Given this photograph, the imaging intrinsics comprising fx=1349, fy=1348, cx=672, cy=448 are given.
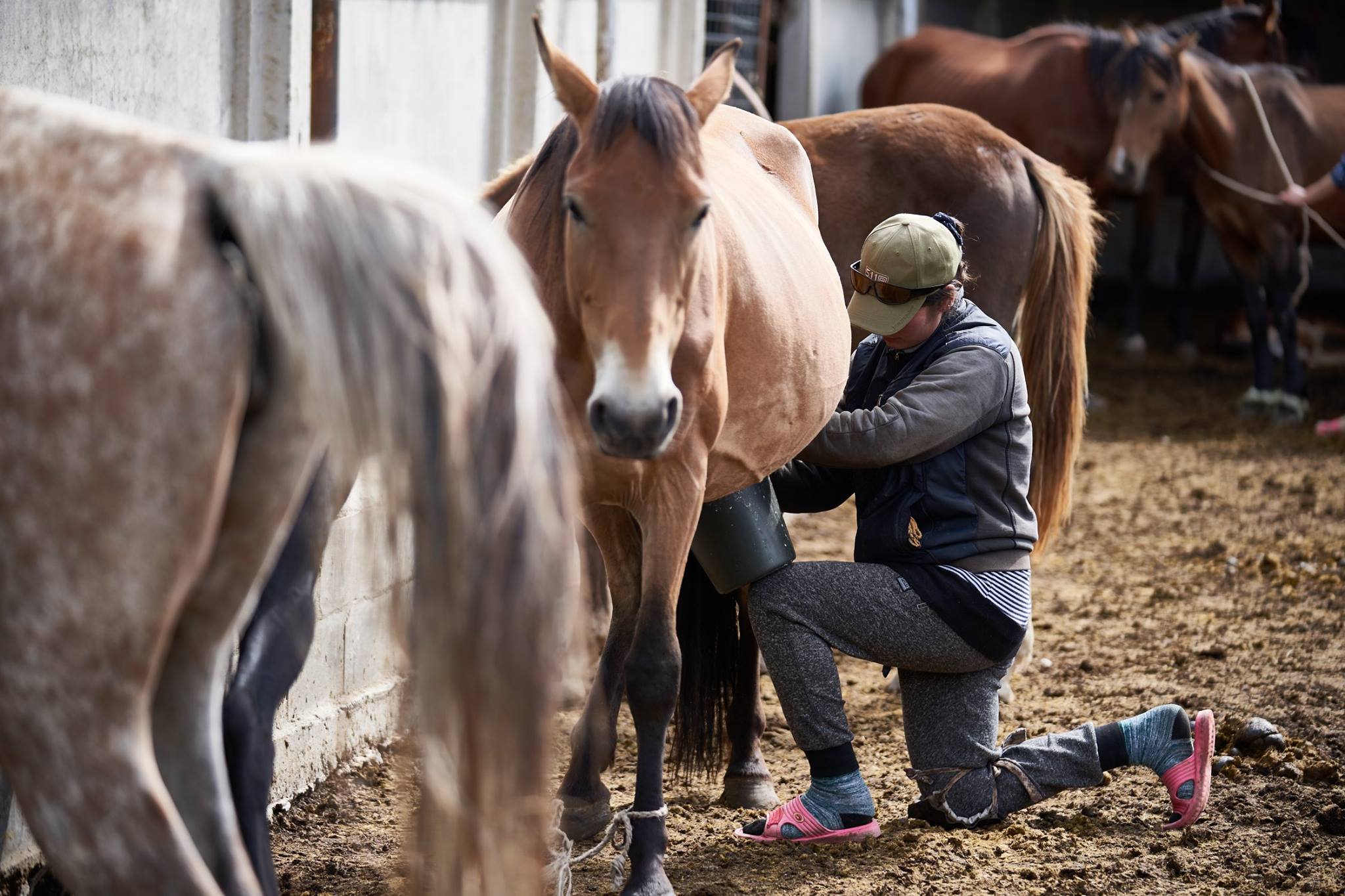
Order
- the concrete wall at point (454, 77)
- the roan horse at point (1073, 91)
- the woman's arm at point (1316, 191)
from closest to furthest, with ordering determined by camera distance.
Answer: the concrete wall at point (454, 77) → the woman's arm at point (1316, 191) → the roan horse at point (1073, 91)

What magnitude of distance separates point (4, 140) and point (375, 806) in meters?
2.14

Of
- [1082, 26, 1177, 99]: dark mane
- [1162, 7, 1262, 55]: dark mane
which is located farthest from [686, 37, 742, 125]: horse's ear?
[1162, 7, 1262, 55]: dark mane

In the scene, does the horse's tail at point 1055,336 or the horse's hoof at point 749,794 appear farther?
Answer: the horse's tail at point 1055,336

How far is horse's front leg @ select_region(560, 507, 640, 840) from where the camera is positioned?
3129 millimetres

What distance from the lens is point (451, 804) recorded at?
1603mm

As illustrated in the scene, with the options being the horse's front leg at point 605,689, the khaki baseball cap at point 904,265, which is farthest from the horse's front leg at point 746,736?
the khaki baseball cap at point 904,265

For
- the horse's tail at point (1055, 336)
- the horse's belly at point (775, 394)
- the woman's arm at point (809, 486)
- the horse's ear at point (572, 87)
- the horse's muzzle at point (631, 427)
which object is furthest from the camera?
the horse's tail at point (1055, 336)

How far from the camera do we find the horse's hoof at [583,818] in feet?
10.4

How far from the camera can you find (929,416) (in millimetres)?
3102

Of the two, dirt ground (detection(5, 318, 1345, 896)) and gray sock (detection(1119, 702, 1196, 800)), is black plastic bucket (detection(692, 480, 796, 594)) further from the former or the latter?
gray sock (detection(1119, 702, 1196, 800))

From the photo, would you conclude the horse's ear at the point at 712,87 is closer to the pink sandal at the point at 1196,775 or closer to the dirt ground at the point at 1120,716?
the dirt ground at the point at 1120,716

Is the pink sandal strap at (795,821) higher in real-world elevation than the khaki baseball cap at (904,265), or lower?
lower

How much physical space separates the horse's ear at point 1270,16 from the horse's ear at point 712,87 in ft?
32.4

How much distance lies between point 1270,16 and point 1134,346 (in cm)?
302
